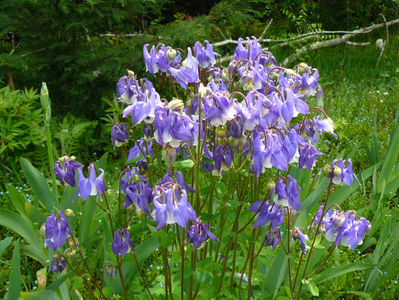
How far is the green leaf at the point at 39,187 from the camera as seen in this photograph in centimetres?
227

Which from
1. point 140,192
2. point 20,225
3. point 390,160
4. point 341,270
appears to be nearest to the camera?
point 140,192

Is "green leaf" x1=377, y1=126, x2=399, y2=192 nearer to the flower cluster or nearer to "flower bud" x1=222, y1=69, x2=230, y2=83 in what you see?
the flower cluster

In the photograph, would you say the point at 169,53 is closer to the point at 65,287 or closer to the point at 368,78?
the point at 65,287

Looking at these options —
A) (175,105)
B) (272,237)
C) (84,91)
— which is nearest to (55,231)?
(175,105)

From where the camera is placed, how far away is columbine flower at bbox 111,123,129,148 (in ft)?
5.10

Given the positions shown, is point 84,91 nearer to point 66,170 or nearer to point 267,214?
point 66,170

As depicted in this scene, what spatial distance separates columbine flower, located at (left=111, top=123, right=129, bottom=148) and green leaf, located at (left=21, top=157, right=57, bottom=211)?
910 millimetres

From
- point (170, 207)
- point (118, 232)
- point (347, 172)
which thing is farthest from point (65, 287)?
point (347, 172)

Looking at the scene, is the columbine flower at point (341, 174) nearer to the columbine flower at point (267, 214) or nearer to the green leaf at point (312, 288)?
the columbine flower at point (267, 214)

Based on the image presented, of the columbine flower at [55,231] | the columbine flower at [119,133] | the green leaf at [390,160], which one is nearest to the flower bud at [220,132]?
the columbine flower at [119,133]

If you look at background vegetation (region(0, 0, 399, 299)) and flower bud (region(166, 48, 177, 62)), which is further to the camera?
background vegetation (region(0, 0, 399, 299))

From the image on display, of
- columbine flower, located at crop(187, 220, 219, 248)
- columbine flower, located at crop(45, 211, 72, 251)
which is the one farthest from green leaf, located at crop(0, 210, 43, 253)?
columbine flower, located at crop(187, 220, 219, 248)

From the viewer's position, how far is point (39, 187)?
2283mm

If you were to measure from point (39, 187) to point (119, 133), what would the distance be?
0.97 meters
